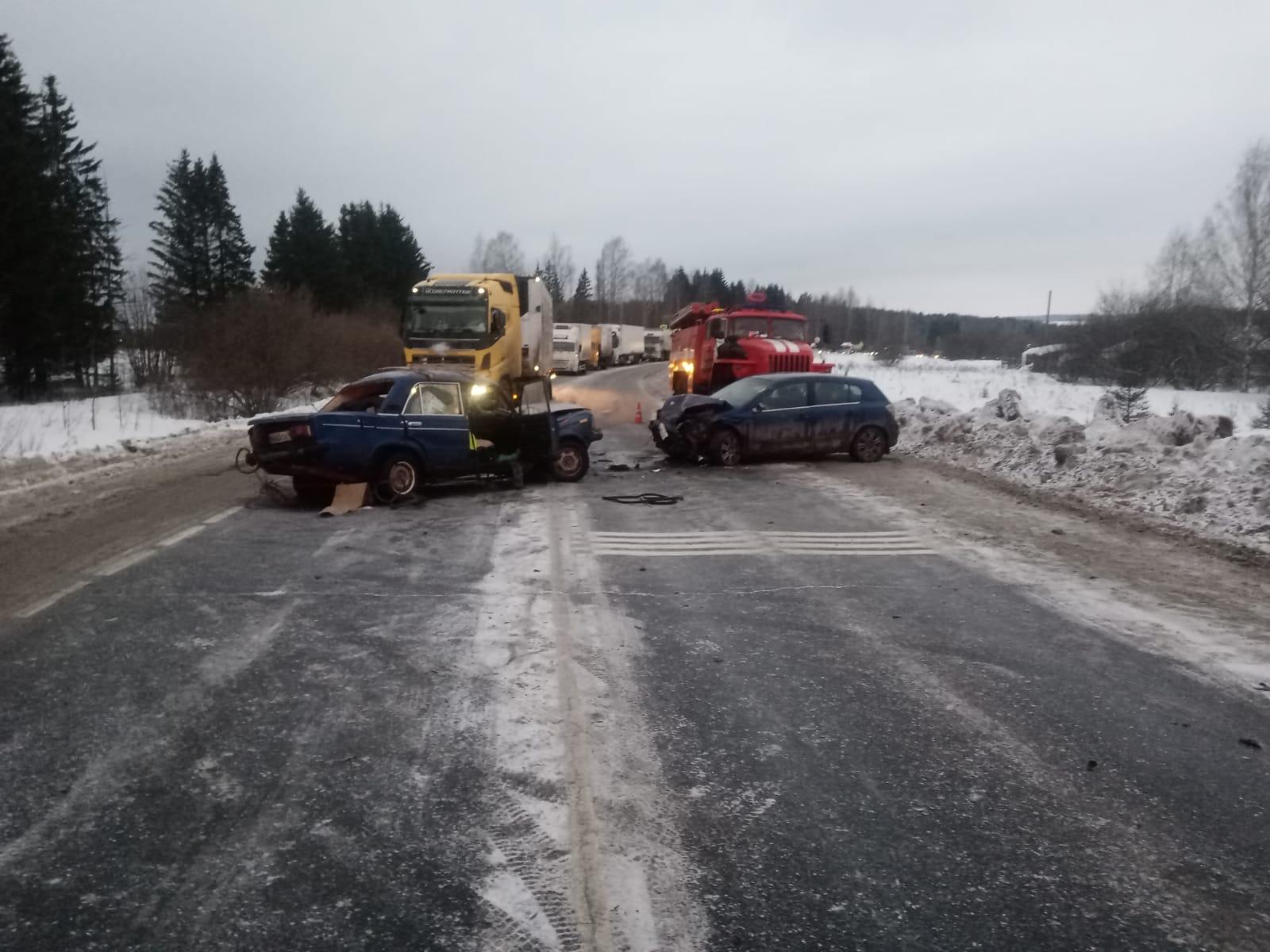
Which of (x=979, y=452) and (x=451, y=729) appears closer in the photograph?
(x=451, y=729)

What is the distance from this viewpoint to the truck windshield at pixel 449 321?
20.9 metres

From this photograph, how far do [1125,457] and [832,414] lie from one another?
468 cm

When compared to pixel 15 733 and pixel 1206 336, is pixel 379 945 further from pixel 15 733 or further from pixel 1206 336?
pixel 1206 336

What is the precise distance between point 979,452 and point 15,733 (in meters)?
14.8

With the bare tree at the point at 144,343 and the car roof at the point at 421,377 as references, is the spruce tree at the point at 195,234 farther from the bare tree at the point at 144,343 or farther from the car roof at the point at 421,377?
the car roof at the point at 421,377

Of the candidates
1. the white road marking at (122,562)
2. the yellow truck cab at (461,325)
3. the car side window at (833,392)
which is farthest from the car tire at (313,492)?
the yellow truck cab at (461,325)

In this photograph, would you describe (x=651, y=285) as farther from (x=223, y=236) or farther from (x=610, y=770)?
(x=610, y=770)

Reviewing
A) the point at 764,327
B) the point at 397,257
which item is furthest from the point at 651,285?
the point at 764,327

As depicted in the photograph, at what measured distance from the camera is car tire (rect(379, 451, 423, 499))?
11.4m

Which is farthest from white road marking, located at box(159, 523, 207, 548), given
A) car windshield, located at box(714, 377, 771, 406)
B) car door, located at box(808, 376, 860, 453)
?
car door, located at box(808, 376, 860, 453)

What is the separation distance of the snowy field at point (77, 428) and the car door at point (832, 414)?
511 inches

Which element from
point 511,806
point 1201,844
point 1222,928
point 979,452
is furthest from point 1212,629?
Answer: point 979,452

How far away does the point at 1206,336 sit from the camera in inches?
1483

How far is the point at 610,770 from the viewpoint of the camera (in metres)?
4.10
